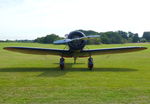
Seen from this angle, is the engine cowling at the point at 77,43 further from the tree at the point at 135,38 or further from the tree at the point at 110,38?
the tree at the point at 135,38

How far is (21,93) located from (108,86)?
8.84 feet

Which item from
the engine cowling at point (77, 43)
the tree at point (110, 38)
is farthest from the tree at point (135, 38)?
the engine cowling at point (77, 43)

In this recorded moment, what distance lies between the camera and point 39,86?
26.1 ft

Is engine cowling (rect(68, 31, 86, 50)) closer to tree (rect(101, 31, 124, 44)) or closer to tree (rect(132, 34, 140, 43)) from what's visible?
tree (rect(101, 31, 124, 44))

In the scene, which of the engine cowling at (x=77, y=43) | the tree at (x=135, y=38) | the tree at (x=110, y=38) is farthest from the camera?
the tree at (x=135, y=38)

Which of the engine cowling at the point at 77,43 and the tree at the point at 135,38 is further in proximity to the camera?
the tree at the point at 135,38

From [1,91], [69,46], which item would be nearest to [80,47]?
[69,46]

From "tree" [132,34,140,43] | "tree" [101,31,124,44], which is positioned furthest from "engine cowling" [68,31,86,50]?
"tree" [132,34,140,43]

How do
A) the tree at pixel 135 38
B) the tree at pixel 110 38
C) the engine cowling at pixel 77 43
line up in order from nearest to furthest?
the engine cowling at pixel 77 43
the tree at pixel 110 38
the tree at pixel 135 38

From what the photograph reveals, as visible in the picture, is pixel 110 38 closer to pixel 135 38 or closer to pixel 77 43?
pixel 135 38

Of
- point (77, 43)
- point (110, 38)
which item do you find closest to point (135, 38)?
point (110, 38)

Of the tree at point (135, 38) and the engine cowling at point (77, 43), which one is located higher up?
the tree at point (135, 38)

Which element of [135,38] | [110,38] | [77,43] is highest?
[135,38]

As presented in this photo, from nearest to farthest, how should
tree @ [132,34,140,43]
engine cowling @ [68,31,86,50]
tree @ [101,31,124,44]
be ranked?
engine cowling @ [68,31,86,50] → tree @ [101,31,124,44] → tree @ [132,34,140,43]
